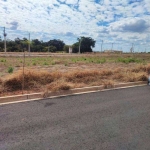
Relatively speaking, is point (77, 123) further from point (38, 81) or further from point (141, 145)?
point (38, 81)

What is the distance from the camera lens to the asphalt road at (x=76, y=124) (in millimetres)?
3223

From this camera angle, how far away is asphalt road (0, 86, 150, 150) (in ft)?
10.6

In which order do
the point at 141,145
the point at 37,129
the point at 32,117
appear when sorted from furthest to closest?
the point at 32,117, the point at 37,129, the point at 141,145

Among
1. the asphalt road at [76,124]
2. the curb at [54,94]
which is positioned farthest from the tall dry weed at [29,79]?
the asphalt road at [76,124]

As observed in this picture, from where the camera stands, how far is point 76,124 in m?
4.06

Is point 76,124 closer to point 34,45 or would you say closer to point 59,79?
point 59,79

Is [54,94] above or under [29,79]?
under

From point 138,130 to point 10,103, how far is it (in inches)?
140

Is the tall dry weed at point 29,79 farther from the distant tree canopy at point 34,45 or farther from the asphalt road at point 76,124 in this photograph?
the distant tree canopy at point 34,45

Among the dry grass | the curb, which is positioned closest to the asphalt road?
the curb

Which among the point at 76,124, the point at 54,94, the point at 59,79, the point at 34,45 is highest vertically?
the point at 34,45

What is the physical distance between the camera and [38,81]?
23.9 feet

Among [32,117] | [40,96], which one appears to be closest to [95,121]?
[32,117]

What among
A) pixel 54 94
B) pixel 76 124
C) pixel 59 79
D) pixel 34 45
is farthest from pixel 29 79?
pixel 34 45
